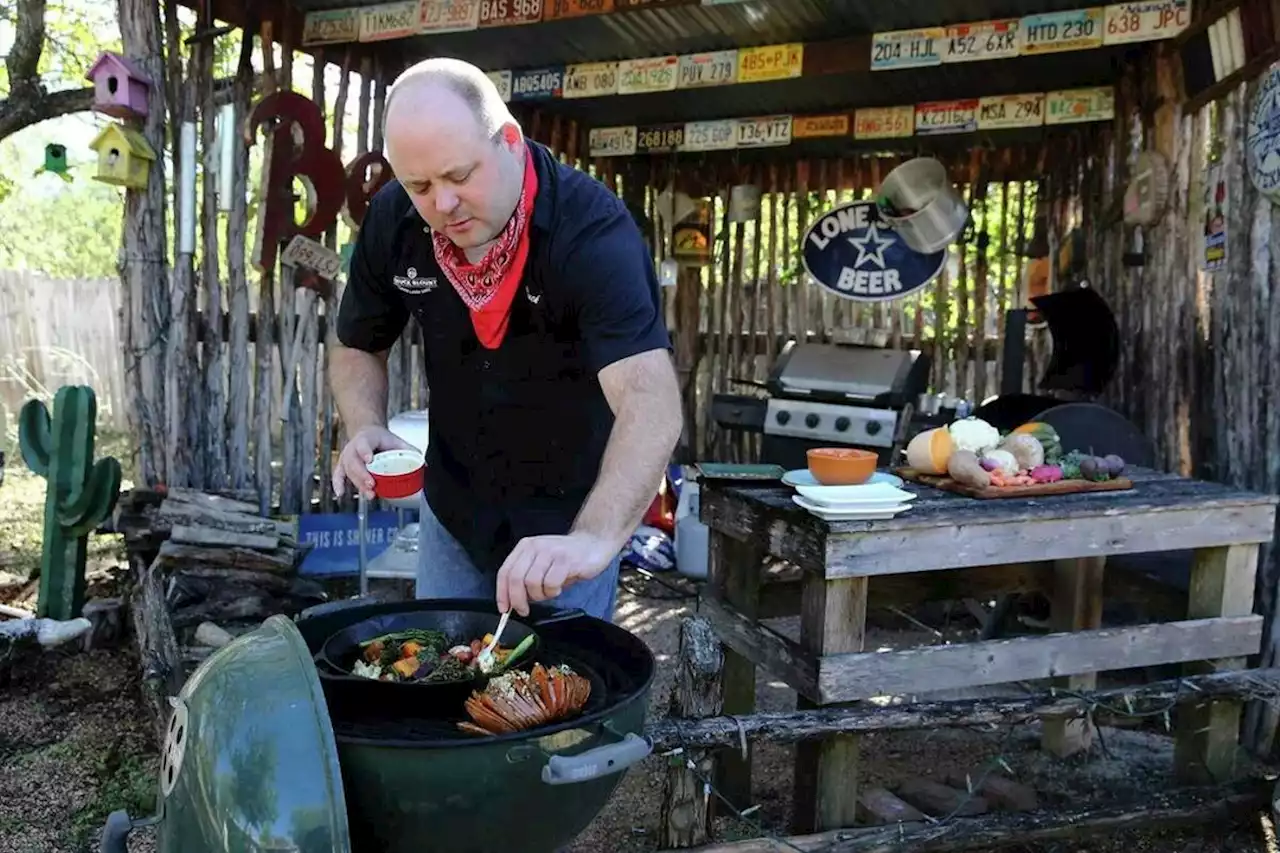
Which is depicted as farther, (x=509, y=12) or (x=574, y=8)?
(x=509, y=12)

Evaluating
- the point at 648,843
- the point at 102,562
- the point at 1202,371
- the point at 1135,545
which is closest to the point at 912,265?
the point at 1202,371

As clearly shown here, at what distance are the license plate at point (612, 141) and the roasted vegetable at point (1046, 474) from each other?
4377mm

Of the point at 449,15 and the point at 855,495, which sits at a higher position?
the point at 449,15

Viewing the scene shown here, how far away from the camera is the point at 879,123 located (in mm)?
6398

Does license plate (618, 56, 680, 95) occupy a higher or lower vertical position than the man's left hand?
higher

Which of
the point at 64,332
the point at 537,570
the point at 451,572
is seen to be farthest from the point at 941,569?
the point at 64,332

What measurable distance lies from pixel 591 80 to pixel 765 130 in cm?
128

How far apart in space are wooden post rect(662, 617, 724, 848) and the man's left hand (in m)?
0.98

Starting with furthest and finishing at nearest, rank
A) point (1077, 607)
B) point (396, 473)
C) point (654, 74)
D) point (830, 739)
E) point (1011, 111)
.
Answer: point (1011, 111) → point (654, 74) → point (1077, 607) → point (830, 739) → point (396, 473)

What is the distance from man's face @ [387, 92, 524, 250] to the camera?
1.82 metres

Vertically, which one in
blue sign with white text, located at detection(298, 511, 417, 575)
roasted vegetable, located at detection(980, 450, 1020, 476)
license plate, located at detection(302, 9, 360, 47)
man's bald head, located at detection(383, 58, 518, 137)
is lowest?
blue sign with white text, located at detection(298, 511, 417, 575)

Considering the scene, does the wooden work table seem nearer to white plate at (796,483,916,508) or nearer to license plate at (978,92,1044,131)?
white plate at (796,483,916,508)

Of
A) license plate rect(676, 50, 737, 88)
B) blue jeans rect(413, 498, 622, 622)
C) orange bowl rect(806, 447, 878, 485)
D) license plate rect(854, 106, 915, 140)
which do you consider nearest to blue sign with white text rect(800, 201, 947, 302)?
license plate rect(854, 106, 915, 140)

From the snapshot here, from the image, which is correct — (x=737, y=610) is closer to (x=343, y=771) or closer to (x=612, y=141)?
(x=343, y=771)
